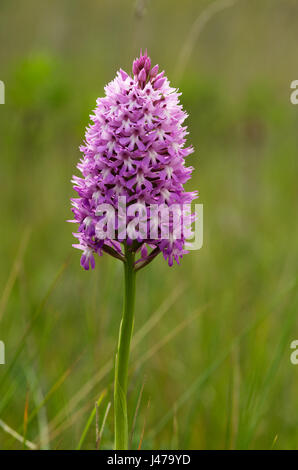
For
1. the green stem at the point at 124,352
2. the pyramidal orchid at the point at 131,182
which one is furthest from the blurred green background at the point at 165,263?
the pyramidal orchid at the point at 131,182

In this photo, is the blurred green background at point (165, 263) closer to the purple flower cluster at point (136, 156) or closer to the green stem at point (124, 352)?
the green stem at point (124, 352)

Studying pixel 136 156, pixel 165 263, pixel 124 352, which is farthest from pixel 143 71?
pixel 165 263

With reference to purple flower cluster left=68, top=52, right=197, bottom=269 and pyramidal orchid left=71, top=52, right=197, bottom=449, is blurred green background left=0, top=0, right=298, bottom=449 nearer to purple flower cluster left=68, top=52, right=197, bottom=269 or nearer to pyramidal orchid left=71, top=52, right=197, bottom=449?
pyramidal orchid left=71, top=52, right=197, bottom=449

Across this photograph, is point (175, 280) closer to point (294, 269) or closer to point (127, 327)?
point (294, 269)

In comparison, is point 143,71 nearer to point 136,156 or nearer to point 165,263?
point 136,156

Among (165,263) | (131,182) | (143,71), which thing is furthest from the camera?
(165,263)

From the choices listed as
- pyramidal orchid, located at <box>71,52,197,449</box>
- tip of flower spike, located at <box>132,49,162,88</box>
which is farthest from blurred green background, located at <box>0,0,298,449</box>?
tip of flower spike, located at <box>132,49,162,88</box>
